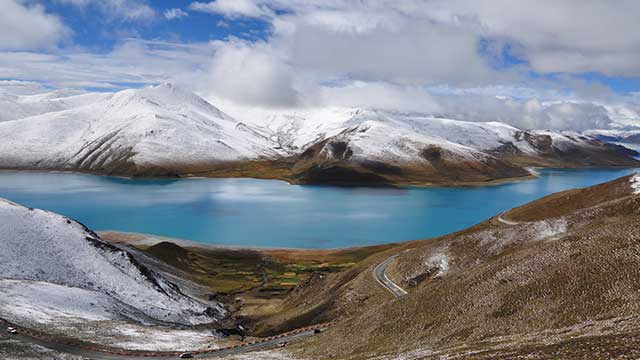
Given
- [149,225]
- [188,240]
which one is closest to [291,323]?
[188,240]

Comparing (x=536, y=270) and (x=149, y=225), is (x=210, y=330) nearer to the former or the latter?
(x=536, y=270)

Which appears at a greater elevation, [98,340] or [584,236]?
[584,236]

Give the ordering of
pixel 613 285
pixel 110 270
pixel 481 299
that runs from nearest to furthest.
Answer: pixel 613 285
pixel 481 299
pixel 110 270

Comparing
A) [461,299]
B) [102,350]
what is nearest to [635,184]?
[461,299]

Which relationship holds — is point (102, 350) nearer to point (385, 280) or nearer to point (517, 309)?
point (517, 309)

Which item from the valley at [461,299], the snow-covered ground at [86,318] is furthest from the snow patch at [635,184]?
the snow-covered ground at [86,318]

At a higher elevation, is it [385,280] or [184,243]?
[385,280]
